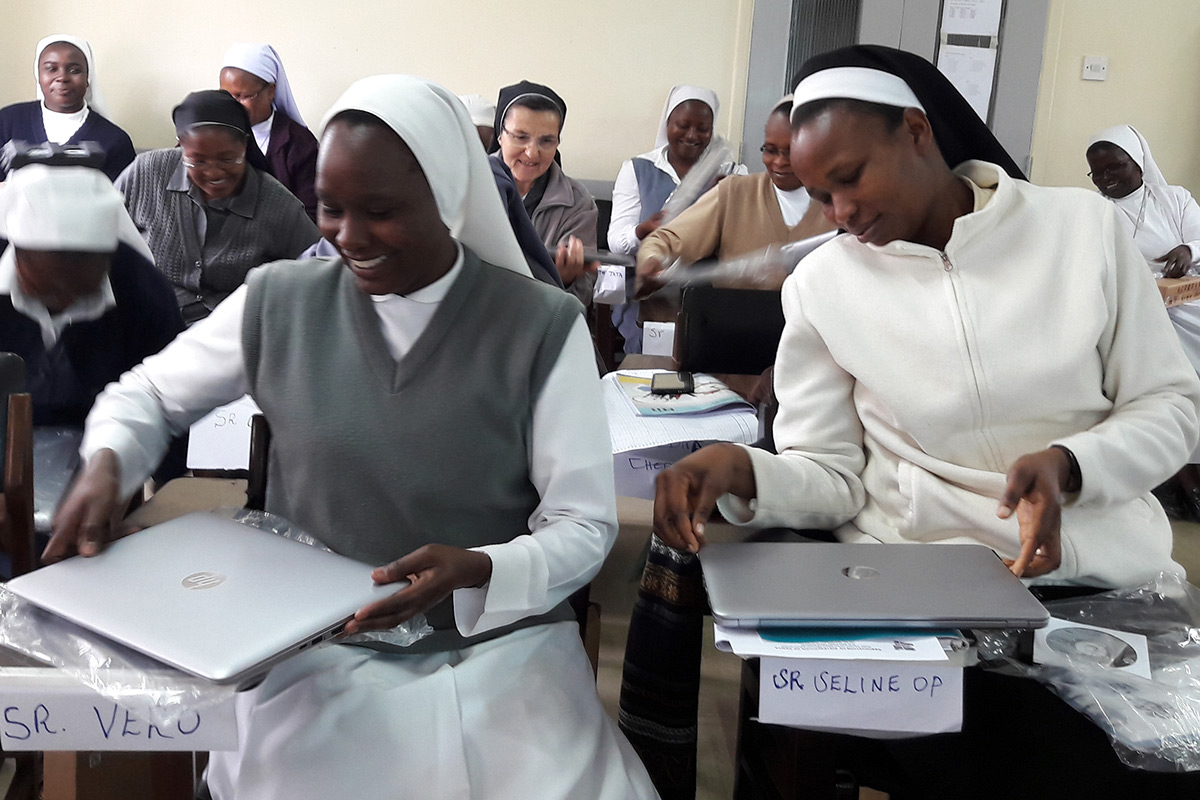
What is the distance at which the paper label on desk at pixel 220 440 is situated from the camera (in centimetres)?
184

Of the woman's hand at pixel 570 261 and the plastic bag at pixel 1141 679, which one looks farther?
the woman's hand at pixel 570 261

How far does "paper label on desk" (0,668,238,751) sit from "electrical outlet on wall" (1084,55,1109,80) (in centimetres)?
600

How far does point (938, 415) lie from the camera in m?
1.32

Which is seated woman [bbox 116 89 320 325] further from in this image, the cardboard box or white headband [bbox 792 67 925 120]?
the cardboard box

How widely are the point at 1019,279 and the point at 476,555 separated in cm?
83

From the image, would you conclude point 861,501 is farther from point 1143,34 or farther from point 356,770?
point 1143,34

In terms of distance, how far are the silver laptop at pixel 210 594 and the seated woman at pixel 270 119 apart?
3.89 meters

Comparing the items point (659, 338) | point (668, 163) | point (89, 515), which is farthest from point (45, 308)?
point (668, 163)

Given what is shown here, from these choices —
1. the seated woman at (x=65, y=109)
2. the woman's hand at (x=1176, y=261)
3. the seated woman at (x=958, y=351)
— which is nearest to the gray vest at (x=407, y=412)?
the seated woman at (x=958, y=351)

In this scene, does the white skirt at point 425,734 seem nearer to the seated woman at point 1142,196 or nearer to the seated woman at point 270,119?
the seated woman at point 270,119

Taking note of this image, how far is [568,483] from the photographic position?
3.85 ft

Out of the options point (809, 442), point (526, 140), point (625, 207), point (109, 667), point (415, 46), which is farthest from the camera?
point (415, 46)

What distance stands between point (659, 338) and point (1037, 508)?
6.75 ft

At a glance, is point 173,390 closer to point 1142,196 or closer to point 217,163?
point 217,163
